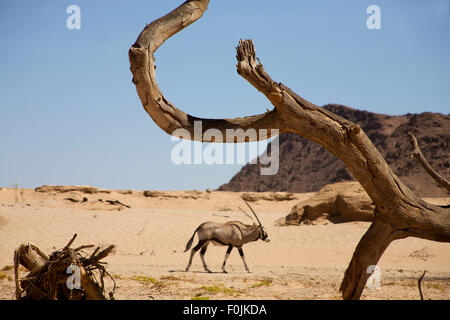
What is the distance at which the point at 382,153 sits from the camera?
76750 millimetres

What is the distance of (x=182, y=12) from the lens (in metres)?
4.32

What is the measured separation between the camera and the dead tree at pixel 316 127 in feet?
14.0

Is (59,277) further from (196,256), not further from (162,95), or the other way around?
(196,256)

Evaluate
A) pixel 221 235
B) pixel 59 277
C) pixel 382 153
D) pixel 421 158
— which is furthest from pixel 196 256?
pixel 382 153

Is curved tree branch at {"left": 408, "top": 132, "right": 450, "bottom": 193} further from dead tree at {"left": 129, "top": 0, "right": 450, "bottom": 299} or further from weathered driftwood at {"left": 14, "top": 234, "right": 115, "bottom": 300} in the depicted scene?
weathered driftwood at {"left": 14, "top": 234, "right": 115, "bottom": 300}

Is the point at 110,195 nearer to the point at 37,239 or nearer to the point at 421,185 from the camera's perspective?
the point at 37,239

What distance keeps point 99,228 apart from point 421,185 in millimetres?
54804

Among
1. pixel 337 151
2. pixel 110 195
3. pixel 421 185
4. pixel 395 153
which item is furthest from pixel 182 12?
pixel 395 153

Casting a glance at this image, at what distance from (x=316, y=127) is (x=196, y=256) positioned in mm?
13058

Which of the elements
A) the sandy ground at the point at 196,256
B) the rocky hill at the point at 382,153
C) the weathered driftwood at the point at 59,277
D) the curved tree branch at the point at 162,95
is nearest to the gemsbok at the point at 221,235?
the sandy ground at the point at 196,256

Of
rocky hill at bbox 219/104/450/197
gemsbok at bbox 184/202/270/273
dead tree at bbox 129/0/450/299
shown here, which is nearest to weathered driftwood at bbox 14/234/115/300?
dead tree at bbox 129/0/450/299

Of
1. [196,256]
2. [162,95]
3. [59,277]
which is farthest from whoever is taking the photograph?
[196,256]

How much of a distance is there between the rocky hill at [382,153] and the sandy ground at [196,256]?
4194 cm

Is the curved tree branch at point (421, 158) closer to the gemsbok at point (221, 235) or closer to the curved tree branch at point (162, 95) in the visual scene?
the curved tree branch at point (162, 95)
